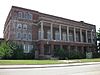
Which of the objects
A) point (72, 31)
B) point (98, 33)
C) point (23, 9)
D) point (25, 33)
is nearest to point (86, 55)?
point (72, 31)

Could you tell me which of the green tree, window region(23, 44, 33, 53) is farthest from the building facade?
the green tree

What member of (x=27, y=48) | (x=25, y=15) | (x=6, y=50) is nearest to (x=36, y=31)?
(x=25, y=15)

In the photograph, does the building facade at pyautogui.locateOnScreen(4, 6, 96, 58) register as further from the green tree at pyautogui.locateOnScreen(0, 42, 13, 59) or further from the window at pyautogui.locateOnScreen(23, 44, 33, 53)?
the green tree at pyautogui.locateOnScreen(0, 42, 13, 59)

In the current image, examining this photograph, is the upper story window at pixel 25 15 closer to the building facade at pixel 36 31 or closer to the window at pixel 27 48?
the building facade at pixel 36 31

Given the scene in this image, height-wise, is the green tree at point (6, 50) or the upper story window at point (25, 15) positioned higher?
the upper story window at point (25, 15)

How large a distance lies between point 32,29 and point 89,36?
22.7m

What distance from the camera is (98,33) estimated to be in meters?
59.1

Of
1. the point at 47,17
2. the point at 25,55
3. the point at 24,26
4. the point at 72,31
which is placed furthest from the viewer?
the point at 72,31

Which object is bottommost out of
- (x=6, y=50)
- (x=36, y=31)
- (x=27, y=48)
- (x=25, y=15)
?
(x=6, y=50)

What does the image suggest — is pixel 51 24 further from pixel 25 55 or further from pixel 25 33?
pixel 25 55

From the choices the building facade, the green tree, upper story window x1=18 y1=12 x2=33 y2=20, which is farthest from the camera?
upper story window x1=18 y1=12 x2=33 y2=20

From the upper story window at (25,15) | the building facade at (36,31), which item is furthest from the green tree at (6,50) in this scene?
the upper story window at (25,15)

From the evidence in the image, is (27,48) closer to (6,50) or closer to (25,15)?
(6,50)

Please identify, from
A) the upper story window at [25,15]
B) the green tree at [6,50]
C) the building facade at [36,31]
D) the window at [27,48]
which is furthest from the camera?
the upper story window at [25,15]
